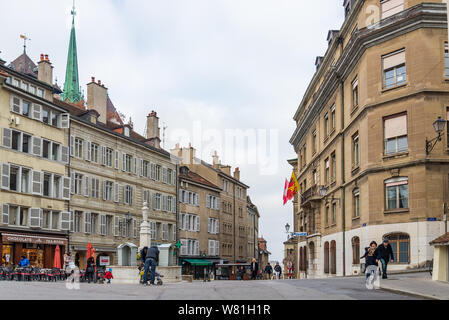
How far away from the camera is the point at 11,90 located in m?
38.5

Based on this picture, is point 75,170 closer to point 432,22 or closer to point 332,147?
point 332,147

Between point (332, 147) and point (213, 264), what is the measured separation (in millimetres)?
31963

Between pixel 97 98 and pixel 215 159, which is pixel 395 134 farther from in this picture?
pixel 215 159

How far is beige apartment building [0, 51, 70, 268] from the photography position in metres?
37.8

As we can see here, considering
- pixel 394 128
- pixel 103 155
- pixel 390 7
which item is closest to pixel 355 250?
pixel 394 128

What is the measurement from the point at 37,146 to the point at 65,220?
18.5 feet

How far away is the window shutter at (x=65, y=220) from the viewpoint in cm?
4222

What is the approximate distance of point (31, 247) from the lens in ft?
128

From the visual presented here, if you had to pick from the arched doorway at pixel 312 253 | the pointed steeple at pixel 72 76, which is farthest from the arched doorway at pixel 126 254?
the pointed steeple at pixel 72 76

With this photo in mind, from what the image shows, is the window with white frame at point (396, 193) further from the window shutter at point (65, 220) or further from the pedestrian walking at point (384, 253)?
the window shutter at point (65, 220)

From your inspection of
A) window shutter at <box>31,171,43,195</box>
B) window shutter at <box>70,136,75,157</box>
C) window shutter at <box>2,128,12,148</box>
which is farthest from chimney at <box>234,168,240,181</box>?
window shutter at <box>2,128,12,148</box>

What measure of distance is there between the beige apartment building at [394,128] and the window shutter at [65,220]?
19.2 m

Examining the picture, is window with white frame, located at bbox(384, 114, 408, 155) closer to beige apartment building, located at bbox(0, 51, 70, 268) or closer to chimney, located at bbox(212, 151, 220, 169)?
beige apartment building, located at bbox(0, 51, 70, 268)
